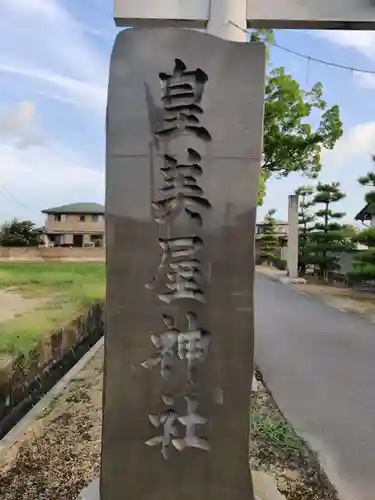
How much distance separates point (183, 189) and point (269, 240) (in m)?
19.4

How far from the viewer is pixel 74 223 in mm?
11117

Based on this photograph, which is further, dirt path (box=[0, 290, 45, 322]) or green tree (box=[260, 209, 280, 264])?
green tree (box=[260, 209, 280, 264])

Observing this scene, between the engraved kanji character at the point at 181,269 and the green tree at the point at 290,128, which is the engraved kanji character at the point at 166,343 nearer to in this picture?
the engraved kanji character at the point at 181,269

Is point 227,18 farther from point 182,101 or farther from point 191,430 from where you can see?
point 191,430

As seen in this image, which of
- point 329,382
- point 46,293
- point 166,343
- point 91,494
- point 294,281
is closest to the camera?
point 166,343

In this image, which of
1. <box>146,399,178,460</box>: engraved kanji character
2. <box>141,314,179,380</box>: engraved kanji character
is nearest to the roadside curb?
<box>146,399,178,460</box>: engraved kanji character

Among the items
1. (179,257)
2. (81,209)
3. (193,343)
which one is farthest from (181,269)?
(81,209)

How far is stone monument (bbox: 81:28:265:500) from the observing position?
1.78 m

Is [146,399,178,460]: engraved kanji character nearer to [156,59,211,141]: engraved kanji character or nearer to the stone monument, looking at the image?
the stone monument

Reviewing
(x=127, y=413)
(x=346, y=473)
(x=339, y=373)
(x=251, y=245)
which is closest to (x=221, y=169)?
(x=251, y=245)

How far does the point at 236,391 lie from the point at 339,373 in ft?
10.5

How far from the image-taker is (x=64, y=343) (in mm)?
5016

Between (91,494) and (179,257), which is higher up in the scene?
(179,257)

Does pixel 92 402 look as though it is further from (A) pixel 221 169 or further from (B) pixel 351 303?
(B) pixel 351 303
